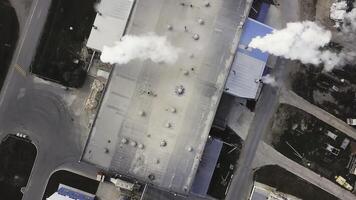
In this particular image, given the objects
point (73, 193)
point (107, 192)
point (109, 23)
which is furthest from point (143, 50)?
point (73, 193)

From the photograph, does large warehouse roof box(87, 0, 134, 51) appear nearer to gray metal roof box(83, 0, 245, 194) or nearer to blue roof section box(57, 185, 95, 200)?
gray metal roof box(83, 0, 245, 194)

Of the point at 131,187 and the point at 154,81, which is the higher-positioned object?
the point at 154,81

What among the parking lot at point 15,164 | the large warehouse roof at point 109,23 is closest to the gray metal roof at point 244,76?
the large warehouse roof at point 109,23

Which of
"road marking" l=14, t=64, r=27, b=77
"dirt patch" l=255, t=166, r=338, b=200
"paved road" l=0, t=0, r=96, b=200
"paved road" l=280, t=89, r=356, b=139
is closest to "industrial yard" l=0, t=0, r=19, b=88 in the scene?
"paved road" l=0, t=0, r=96, b=200

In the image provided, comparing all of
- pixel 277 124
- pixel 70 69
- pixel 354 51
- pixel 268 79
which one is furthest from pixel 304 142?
pixel 70 69

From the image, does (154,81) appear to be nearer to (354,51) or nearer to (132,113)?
(132,113)

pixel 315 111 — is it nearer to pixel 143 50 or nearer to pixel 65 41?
pixel 143 50

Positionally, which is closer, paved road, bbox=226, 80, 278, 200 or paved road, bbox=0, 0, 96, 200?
paved road, bbox=226, 80, 278, 200
